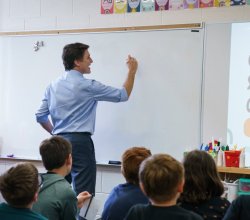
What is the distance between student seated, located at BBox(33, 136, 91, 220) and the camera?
73.0 inches

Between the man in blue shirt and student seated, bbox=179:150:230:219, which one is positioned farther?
the man in blue shirt

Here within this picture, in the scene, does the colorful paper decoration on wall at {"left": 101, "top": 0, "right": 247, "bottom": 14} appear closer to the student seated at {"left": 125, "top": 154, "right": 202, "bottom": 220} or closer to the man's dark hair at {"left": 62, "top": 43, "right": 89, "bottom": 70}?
the man's dark hair at {"left": 62, "top": 43, "right": 89, "bottom": 70}

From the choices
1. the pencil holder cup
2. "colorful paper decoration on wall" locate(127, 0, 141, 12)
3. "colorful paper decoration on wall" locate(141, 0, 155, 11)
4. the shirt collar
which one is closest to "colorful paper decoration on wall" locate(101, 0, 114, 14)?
"colorful paper decoration on wall" locate(127, 0, 141, 12)

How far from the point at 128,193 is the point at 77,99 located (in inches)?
47.7

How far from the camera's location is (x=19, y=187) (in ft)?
5.18

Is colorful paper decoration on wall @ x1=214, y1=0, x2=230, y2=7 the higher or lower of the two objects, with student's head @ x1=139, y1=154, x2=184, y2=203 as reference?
higher

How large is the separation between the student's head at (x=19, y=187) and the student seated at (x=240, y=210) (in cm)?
80

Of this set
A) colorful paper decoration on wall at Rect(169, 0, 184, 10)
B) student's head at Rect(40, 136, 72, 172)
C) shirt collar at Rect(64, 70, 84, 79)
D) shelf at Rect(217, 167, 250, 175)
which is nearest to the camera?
student's head at Rect(40, 136, 72, 172)

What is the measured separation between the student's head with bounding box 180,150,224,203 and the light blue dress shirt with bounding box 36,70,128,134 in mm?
1192

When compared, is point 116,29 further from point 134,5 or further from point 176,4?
point 176,4

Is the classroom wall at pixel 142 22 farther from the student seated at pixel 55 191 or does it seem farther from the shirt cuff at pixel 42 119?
the student seated at pixel 55 191

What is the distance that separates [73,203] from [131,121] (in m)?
1.51

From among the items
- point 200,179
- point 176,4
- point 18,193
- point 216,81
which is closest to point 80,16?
point 176,4

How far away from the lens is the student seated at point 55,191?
1.85 meters
